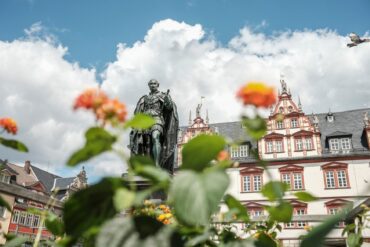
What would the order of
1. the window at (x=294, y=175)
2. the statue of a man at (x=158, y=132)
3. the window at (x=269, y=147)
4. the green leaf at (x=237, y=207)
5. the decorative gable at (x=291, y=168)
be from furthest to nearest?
the window at (x=269, y=147) < the decorative gable at (x=291, y=168) < the window at (x=294, y=175) < the statue of a man at (x=158, y=132) < the green leaf at (x=237, y=207)

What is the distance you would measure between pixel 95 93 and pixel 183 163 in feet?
0.99

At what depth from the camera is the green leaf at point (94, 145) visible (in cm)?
72

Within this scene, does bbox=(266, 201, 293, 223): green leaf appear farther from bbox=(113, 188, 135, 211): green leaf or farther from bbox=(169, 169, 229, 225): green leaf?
bbox=(113, 188, 135, 211): green leaf

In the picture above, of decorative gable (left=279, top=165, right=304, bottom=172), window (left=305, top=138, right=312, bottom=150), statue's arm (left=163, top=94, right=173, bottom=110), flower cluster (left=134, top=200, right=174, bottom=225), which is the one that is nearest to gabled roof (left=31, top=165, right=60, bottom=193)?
decorative gable (left=279, top=165, right=304, bottom=172)

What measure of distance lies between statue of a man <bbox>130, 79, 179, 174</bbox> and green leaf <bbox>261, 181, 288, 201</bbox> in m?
4.40

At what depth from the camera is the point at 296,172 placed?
24719 millimetres

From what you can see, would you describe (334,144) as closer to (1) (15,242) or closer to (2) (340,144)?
(2) (340,144)

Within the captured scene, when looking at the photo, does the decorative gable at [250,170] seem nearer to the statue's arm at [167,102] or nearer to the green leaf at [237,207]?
the statue's arm at [167,102]

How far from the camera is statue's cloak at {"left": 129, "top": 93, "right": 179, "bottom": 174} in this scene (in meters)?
5.51

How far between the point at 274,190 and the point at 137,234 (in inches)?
14.1

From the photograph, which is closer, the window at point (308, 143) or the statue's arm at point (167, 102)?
the statue's arm at point (167, 102)

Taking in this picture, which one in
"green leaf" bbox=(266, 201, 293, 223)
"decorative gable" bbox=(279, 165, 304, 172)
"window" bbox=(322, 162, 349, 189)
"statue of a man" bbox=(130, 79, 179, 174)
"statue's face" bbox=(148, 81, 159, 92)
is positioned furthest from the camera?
"decorative gable" bbox=(279, 165, 304, 172)

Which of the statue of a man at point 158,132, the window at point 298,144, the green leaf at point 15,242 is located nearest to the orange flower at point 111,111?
the green leaf at point 15,242

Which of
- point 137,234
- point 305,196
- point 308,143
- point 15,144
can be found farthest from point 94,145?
point 308,143
